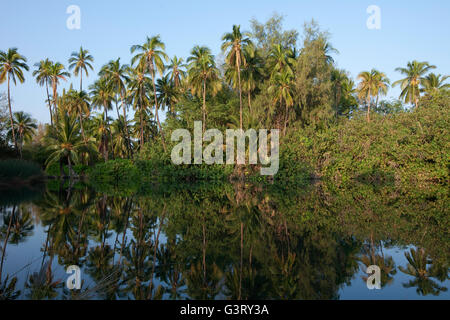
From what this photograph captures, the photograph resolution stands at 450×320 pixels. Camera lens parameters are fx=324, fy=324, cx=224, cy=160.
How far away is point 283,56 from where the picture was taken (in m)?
34.3

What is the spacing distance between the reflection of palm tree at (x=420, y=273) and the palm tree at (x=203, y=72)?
99.2ft

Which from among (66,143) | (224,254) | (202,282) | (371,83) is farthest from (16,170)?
(371,83)

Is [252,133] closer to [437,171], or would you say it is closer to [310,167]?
[310,167]

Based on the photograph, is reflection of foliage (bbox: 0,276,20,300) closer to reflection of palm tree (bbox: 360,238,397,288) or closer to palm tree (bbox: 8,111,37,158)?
reflection of palm tree (bbox: 360,238,397,288)

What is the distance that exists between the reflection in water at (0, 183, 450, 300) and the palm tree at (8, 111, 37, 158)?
46772 millimetres

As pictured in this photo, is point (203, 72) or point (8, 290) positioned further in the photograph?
point (203, 72)

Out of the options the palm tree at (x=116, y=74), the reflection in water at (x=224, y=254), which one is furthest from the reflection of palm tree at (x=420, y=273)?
the palm tree at (x=116, y=74)

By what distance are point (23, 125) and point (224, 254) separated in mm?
54927

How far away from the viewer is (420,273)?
5172mm

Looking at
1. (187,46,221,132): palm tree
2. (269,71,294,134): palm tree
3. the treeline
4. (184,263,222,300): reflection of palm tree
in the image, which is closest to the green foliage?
the treeline

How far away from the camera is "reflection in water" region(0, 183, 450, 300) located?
454 cm

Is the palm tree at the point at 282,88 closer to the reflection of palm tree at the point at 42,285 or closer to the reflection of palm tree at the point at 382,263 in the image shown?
the reflection of palm tree at the point at 382,263

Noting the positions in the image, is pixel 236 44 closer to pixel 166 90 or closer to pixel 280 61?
pixel 280 61
